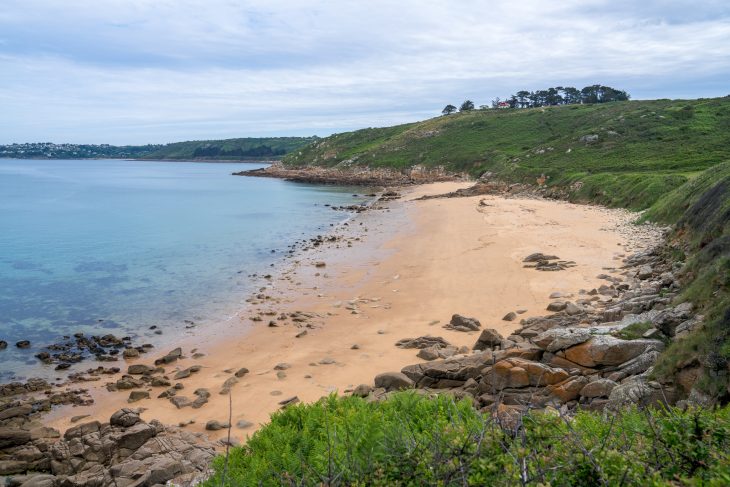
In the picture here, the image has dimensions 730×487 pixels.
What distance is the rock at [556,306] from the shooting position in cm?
1555

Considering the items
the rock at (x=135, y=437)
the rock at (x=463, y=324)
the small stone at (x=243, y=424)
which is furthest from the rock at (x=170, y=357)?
the rock at (x=463, y=324)

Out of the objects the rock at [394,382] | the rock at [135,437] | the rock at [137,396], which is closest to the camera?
the rock at [135,437]

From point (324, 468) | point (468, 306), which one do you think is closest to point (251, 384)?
point (468, 306)

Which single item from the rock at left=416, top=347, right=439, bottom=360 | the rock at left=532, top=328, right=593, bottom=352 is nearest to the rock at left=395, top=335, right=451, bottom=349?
the rock at left=416, top=347, right=439, bottom=360

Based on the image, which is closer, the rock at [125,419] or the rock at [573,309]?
the rock at [125,419]

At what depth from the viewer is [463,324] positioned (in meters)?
15.6

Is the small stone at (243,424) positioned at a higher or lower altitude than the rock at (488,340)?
lower

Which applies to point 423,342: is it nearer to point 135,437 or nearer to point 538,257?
point 135,437

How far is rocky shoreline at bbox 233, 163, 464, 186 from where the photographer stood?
88.1m

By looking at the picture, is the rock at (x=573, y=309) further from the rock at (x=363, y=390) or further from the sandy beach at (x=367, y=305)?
the rock at (x=363, y=390)

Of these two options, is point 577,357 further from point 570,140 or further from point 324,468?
point 570,140

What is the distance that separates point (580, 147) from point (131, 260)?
191ft

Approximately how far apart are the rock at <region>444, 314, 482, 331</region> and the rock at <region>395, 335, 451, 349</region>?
1199mm

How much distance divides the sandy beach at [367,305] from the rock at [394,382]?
4.50 feet
